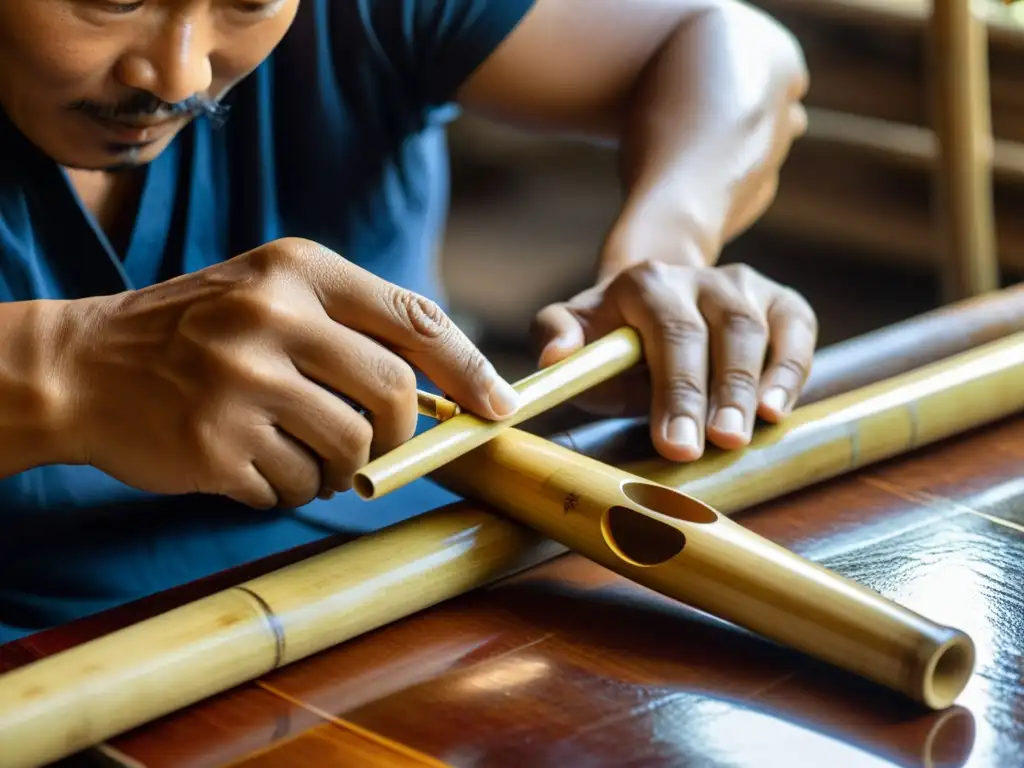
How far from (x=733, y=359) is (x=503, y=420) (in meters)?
0.18

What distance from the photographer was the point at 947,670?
63cm

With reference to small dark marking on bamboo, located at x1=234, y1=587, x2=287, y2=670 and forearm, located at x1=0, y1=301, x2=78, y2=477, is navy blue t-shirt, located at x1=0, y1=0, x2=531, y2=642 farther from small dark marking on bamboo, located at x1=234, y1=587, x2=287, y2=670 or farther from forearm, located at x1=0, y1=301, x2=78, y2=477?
small dark marking on bamboo, located at x1=234, y1=587, x2=287, y2=670

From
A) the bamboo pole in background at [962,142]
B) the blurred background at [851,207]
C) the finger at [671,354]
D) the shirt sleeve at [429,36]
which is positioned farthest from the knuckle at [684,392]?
the blurred background at [851,207]

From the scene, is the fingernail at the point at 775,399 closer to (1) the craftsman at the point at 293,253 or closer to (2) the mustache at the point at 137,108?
(1) the craftsman at the point at 293,253

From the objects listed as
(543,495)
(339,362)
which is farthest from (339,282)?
(543,495)

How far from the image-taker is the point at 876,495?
0.83 metres

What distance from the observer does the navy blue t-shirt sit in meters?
0.96

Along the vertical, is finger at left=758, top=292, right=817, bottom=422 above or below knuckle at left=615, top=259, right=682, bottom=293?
below

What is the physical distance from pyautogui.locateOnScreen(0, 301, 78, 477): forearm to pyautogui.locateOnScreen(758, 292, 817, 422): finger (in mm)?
436

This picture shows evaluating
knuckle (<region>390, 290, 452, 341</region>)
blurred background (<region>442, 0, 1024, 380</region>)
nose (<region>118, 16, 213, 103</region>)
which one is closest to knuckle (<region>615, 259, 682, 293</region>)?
knuckle (<region>390, 290, 452, 341</region>)

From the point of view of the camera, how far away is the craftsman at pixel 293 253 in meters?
0.72

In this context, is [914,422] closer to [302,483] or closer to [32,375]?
[302,483]

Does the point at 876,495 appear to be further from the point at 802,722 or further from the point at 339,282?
the point at 339,282

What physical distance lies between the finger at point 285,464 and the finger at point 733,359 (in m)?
0.26
